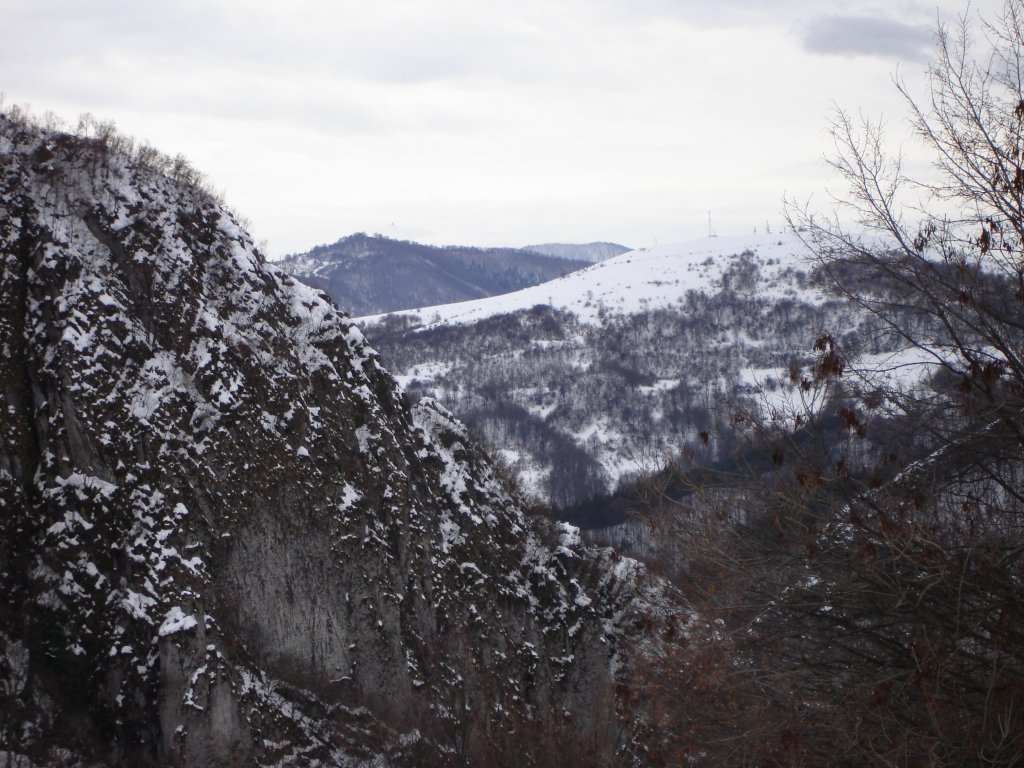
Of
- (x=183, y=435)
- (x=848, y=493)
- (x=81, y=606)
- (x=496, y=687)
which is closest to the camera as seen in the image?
(x=848, y=493)

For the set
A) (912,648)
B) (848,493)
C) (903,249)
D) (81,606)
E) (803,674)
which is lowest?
(81,606)

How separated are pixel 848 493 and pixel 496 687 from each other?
21.3 meters

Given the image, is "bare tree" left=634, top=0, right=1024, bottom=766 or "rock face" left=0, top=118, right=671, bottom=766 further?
"rock face" left=0, top=118, right=671, bottom=766

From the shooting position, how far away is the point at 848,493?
8.88 meters

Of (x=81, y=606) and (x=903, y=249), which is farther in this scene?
(x=81, y=606)

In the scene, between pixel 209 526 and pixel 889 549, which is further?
pixel 209 526

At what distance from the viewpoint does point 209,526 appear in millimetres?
22078

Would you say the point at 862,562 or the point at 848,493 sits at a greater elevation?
the point at 848,493

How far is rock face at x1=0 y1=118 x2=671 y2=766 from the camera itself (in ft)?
64.0

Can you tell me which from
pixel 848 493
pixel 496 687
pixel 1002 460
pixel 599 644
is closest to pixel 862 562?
pixel 848 493

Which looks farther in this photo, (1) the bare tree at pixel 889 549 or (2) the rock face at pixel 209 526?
(2) the rock face at pixel 209 526

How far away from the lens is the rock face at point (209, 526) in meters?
19.5

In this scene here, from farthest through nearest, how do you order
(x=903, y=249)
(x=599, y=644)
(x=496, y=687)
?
1. (x=599, y=644)
2. (x=496, y=687)
3. (x=903, y=249)

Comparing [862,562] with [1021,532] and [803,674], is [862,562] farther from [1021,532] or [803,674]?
[1021,532]
